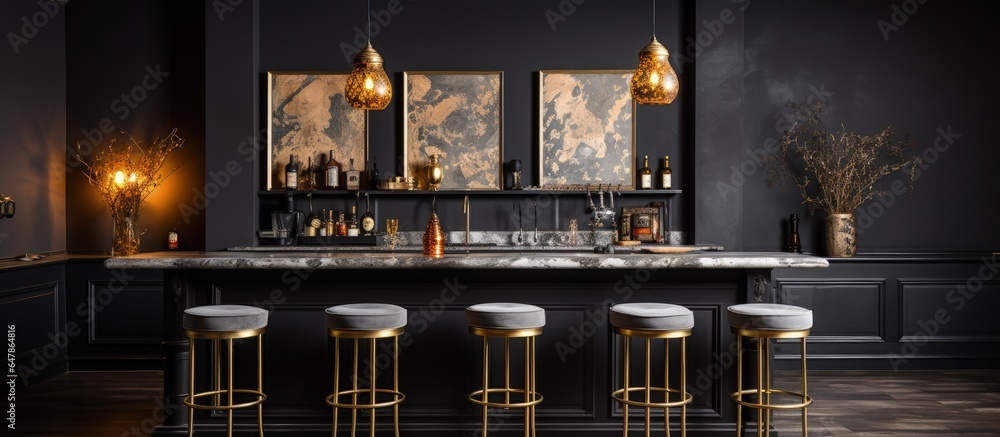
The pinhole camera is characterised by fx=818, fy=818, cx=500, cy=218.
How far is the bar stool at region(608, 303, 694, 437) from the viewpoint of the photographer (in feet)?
12.4

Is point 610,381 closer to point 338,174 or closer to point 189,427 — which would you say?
point 189,427

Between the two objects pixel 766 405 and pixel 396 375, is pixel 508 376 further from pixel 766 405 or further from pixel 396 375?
pixel 766 405

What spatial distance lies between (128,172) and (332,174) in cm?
158

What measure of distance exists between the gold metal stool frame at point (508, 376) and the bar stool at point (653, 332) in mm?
404

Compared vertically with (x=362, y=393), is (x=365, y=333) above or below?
above

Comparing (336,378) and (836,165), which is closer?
(336,378)

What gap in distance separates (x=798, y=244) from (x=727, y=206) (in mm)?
673

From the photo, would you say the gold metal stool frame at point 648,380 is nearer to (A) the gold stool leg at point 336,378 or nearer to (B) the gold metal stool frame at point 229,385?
(A) the gold stool leg at point 336,378

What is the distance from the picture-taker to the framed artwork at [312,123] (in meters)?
6.75

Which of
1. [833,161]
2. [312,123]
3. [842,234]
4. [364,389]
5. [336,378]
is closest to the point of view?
[336,378]

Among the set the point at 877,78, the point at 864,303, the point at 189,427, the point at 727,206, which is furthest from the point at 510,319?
the point at 877,78

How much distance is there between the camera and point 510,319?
3.79 metres

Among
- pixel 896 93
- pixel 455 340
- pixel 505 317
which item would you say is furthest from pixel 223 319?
pixel 896 93

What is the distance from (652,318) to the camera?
377cm
